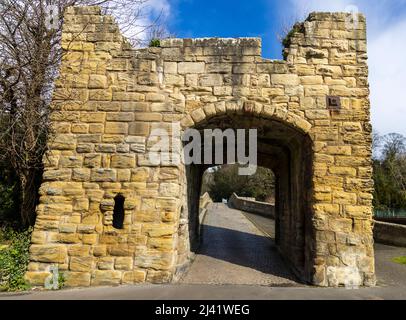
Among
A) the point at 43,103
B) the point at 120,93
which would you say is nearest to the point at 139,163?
the point at 120,93

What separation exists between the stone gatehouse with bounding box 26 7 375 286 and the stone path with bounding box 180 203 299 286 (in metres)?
0.60

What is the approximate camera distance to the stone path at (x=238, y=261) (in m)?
6.59

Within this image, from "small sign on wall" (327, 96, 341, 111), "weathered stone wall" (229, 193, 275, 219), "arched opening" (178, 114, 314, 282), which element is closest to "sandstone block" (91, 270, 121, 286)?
"arched opening" (178, 114, 314, 282)

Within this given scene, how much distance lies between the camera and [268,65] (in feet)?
21.4

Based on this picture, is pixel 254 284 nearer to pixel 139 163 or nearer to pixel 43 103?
pixel 139 163

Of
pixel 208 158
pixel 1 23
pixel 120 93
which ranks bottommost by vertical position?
pixel 208 158

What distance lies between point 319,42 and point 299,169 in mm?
2520

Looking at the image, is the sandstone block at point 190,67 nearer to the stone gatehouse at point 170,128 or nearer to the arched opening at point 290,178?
the stone gatehouse at point 170,128

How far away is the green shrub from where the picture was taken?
5570 mm

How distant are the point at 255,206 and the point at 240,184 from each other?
10.7 meters

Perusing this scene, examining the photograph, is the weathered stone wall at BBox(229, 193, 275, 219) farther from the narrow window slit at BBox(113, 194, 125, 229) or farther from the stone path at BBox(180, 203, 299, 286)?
the narrow window slit at BBox(113, 194, 125, 229)

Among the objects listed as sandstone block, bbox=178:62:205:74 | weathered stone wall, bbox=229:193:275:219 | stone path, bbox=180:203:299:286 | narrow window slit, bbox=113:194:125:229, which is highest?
sandstone block, bbox=178:62:205:74

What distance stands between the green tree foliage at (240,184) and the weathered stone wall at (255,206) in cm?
464

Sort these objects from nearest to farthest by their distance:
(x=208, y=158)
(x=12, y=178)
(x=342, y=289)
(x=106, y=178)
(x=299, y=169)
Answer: (x=342, y=289)
(x=106, y=178)
(x=299, y=169)
(x=12, y=178)
(x=208, y=158)
